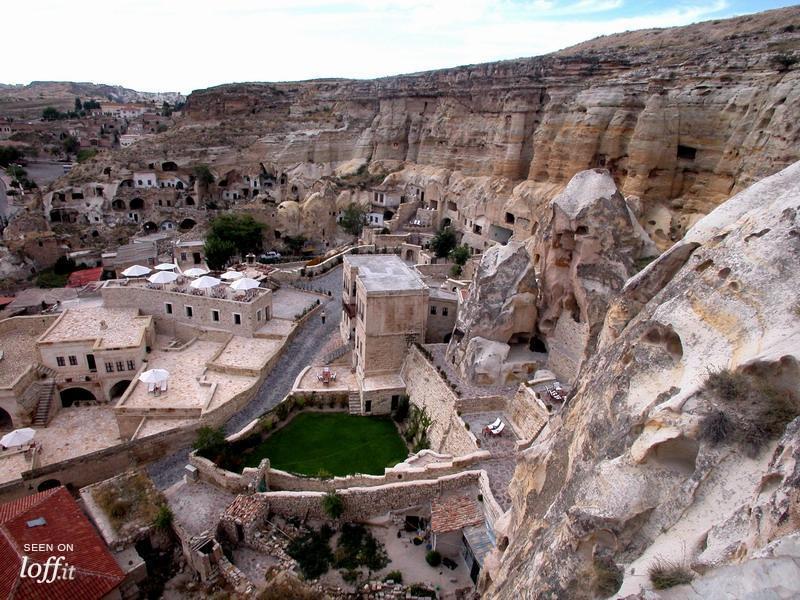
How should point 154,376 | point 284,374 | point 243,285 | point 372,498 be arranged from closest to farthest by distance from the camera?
point 372,498, point 154,376, point 284,374, point 243,285

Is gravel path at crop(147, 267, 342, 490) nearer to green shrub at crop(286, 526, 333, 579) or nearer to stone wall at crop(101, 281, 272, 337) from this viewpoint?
stone wall at crop(101, 281, 272, 337)

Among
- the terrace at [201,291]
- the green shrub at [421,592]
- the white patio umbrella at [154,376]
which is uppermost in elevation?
the terrace at [201,291]

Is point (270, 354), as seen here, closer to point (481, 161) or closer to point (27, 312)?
→ point (27, 312)

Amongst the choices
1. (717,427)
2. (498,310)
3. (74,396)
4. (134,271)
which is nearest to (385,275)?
(498,310)

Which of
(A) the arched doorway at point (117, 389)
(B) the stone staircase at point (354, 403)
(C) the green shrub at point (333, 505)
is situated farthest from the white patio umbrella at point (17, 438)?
(C) the green shrub at point (333, 505)

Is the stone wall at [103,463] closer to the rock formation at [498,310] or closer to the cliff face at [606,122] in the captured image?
the rock formation at [498,310]

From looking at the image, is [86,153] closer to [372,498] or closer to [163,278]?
[163,278]

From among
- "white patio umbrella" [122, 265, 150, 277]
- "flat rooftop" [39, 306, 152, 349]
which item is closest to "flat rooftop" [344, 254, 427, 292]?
"flat rooftop" [39, 306, 152, 349]
